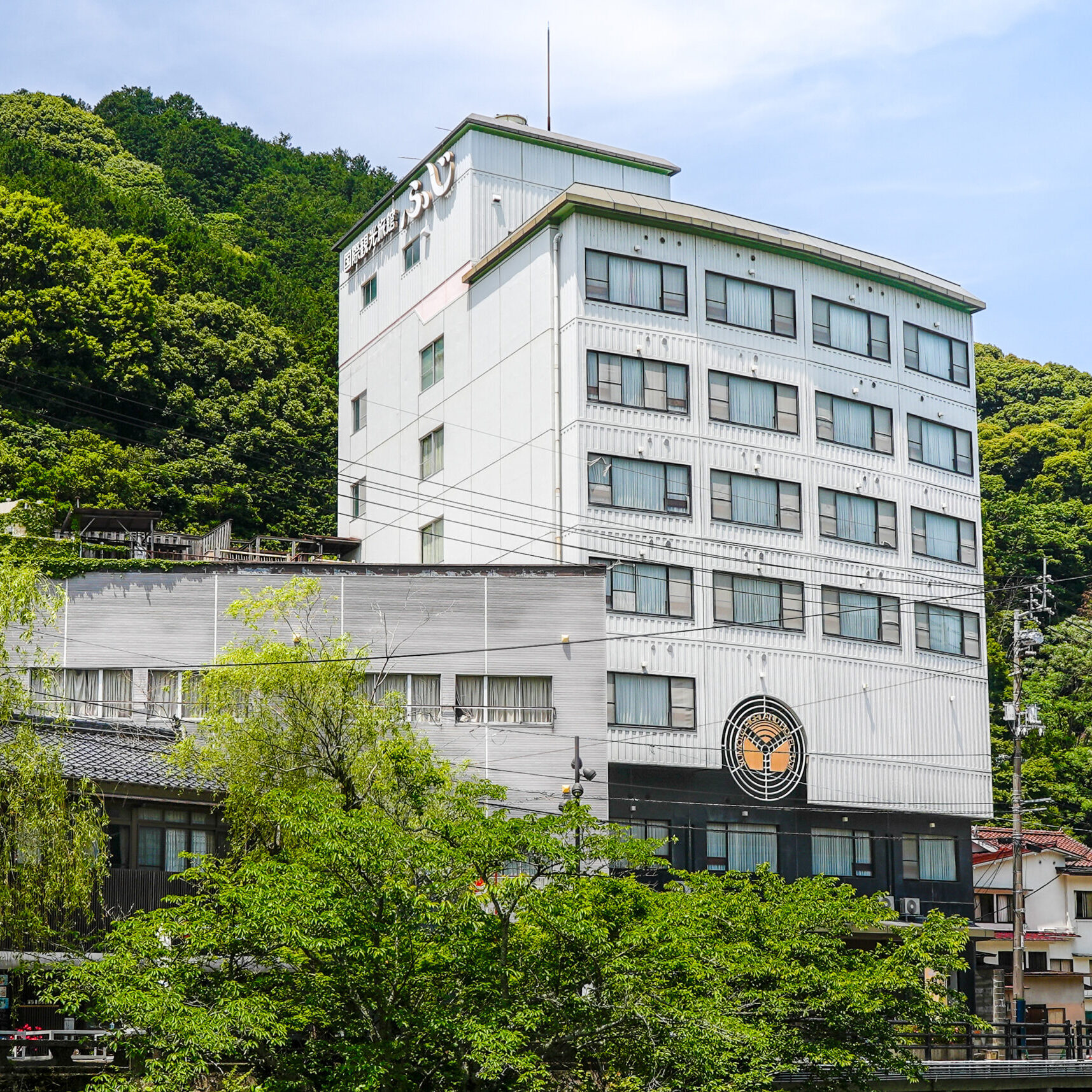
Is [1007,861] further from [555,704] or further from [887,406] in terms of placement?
[555,704]

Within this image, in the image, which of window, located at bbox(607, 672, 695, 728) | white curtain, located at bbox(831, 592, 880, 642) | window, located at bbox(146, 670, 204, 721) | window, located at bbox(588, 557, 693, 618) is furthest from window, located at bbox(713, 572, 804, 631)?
window, located at bbox(146, 670, 204, 721)

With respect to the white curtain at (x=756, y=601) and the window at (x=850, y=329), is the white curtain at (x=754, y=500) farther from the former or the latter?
the window at (x=850, y=329)

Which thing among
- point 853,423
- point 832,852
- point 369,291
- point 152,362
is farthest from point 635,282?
point 152,362

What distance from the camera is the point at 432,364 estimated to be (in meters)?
55.1

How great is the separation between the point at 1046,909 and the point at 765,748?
20297 mm

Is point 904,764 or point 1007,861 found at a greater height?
point 904,764

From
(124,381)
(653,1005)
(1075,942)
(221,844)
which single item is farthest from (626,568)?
(124,381)

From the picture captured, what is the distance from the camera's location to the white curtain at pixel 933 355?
5497cm

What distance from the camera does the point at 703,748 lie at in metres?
45.7

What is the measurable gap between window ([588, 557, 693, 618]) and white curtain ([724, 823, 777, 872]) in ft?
22.6

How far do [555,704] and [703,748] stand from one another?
6026 millimetres

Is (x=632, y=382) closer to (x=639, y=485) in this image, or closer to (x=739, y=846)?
(x=639, y=485)

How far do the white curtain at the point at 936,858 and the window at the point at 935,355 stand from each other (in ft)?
56.6

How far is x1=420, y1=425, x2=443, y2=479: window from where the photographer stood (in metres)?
53.5
